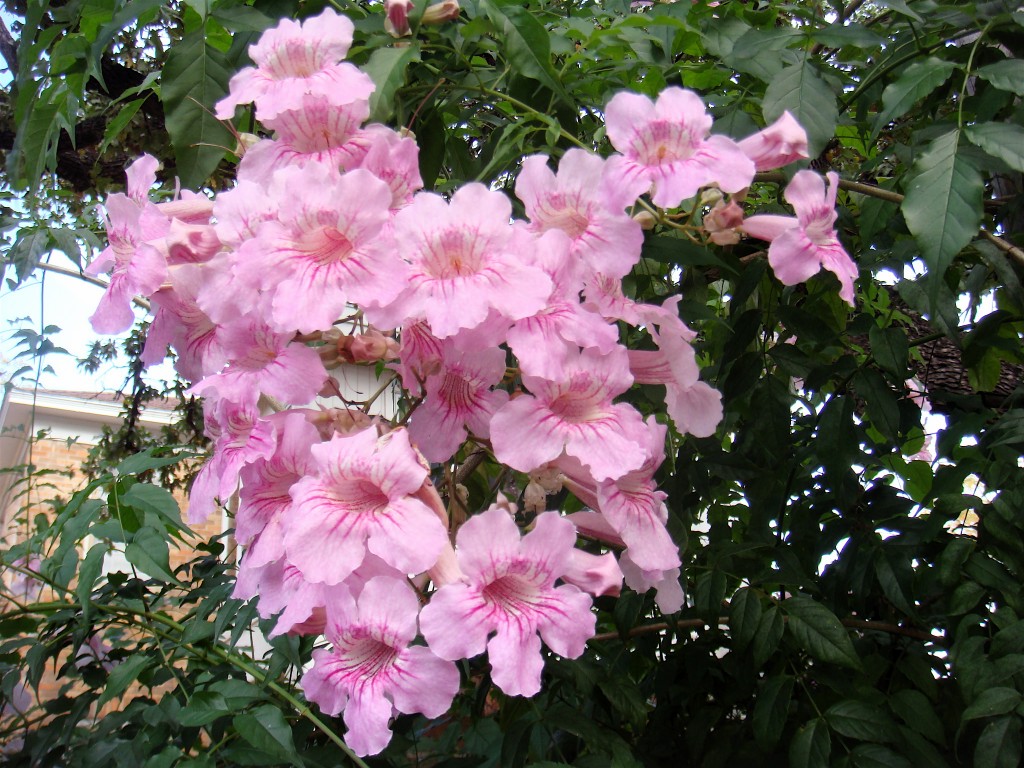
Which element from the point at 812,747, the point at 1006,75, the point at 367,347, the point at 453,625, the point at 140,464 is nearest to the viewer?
the point at 453,625

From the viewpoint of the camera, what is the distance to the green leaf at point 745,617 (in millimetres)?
1047

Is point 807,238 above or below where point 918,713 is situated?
above

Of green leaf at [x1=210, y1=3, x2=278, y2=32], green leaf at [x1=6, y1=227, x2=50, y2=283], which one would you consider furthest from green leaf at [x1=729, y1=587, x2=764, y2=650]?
green leaf at [x1=6, y1=227, x2=50, y2=283]

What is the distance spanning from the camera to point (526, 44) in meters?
0.84

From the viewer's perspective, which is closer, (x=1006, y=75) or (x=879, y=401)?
(x=1006, y=75)

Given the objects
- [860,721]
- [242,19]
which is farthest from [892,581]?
[242,19]

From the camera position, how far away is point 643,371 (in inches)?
30.3

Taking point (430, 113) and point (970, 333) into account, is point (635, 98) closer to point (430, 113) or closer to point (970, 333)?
point (430, 113)

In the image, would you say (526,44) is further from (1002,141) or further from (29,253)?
(29,253)

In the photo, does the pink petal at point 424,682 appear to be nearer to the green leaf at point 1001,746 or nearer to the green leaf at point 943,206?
the green leaf at point 943,206

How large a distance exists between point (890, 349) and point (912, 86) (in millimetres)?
391

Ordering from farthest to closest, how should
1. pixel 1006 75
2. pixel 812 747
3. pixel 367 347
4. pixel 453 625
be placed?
pixel 812 747
pixel 1006 75
pixel 367 347
pixel 453 625

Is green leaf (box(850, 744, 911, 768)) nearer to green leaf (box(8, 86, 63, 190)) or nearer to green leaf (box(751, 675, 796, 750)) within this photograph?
green leaf (box(751, 675, 796, 750))

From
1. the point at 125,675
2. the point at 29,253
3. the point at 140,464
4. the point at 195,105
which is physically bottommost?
the point at 125,675
